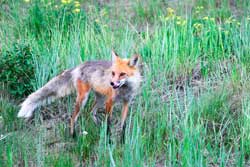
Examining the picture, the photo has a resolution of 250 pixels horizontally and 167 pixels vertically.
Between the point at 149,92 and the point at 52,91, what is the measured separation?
1.12 metres

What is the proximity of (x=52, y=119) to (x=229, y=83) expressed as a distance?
2.13 metres

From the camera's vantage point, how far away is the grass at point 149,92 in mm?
6008

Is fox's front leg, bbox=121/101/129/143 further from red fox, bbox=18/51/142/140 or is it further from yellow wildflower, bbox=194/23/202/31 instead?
yellow wildflower, bbox=194/23/202/31

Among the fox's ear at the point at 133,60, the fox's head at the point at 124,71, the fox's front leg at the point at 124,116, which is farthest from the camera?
the fox's front leg at the point at 124,116

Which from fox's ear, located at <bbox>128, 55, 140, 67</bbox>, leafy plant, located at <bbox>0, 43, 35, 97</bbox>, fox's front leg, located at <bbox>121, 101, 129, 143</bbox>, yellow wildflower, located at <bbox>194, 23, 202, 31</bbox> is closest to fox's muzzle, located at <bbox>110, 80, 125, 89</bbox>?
fox's ear, located at <bbox>128, 55, 140, 67</bbox>

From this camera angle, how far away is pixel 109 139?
6.68 meters

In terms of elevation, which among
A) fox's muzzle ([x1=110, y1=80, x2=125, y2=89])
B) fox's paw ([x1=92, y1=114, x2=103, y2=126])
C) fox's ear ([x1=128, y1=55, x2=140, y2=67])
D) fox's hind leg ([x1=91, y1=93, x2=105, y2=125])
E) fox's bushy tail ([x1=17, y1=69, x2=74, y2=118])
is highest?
fox's ear ([x1=128, y1=55, x2=140, y2=67])

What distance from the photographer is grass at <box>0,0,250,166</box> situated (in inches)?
237

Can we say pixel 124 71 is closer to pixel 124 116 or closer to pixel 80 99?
pixel 124 116

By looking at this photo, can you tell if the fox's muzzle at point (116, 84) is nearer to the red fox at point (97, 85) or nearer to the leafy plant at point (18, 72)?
the red fox at point (97, 85)

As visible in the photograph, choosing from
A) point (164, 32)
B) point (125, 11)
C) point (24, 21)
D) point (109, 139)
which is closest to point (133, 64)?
point (109, 139)

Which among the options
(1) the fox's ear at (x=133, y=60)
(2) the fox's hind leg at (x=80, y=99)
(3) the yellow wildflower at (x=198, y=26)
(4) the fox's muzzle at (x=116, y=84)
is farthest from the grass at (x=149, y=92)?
(1) the fox's ear at (x=133, y=60)

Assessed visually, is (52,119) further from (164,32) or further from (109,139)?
(164,32)

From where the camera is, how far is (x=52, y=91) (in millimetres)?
7168
